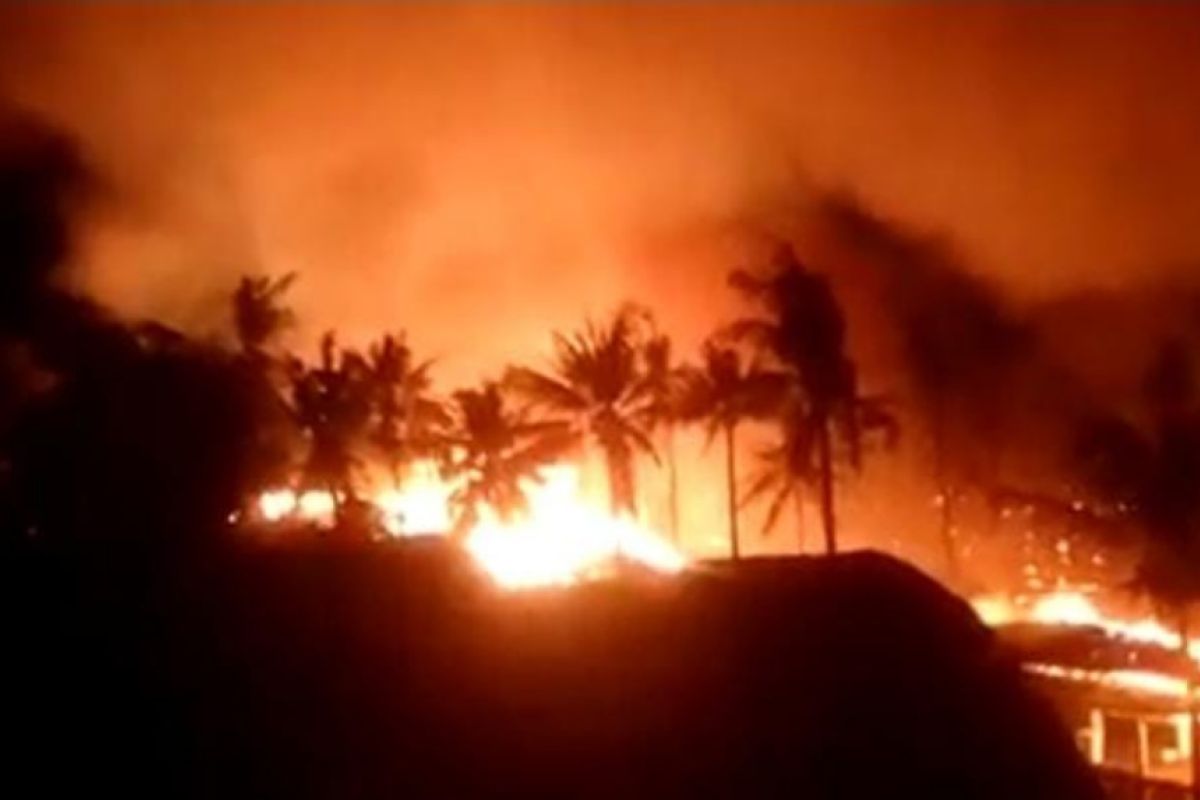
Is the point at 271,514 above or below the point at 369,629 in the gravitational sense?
above

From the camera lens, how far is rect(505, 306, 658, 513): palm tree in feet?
240

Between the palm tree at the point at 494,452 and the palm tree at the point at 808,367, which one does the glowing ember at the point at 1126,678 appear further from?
the palm tree at the point at 494,452

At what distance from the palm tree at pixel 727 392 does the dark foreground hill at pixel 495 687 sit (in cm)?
2881

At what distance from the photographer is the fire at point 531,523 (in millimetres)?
61969

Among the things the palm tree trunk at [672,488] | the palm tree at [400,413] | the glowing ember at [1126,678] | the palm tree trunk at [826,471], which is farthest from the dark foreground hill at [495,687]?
the palm tree trunk at [672,488]

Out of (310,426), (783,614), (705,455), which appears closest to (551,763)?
(783,614)

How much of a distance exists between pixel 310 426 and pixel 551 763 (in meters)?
38.4

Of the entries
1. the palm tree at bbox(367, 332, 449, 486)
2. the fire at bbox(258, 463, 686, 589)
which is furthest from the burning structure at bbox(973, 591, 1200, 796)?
the palm tree at bbox(367, 332, 449, 486)

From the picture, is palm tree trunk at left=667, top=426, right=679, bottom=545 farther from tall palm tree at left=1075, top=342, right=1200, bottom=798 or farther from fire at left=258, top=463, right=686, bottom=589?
tall palm tree at left=1075, top=342, right=1200, bottom=798

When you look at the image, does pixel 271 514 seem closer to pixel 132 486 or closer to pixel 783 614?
pixel 132 486

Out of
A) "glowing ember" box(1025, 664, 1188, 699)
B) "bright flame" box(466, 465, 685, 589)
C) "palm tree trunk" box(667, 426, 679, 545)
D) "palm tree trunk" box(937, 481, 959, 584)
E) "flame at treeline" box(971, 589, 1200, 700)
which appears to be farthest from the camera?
"palm tree trunk" box(667, 426, 679, 545)

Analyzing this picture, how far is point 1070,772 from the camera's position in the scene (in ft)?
129

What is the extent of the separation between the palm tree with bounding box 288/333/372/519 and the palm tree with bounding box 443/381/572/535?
9.72 feet

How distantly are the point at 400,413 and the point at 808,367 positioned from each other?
15527 millimetres
